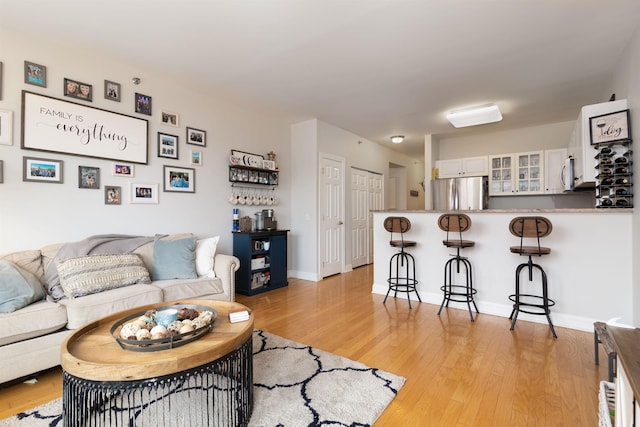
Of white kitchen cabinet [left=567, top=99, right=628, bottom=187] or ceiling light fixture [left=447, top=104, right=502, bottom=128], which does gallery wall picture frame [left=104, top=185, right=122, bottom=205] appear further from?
white kitchen cabinet [left=567, top=99, right=628, bottom=187]

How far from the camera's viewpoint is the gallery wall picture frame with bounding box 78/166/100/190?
115 inches

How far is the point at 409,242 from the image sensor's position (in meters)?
3.88

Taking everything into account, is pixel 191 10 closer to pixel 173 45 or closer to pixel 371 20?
pixel 173 45

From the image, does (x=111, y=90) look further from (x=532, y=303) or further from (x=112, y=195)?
(x=532, y=303)

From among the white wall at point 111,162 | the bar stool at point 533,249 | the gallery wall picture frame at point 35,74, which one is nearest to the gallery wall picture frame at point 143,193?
the white wall at point 111,162

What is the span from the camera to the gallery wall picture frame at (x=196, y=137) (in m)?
3.79

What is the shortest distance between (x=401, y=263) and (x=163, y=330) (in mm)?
3181

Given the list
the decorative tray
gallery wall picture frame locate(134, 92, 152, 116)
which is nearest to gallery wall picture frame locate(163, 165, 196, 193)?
gallery wall picture frame locate(134, 92, 152, 116)

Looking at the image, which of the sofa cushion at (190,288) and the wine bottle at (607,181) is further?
the wine bottle at (607,181)

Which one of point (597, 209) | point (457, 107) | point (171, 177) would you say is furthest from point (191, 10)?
point (597, 209)

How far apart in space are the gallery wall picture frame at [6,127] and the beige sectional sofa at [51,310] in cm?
92

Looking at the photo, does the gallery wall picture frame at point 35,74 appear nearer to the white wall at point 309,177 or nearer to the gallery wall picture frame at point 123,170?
the gallery wall picture frame at point 123,170

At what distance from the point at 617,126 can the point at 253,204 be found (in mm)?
4153

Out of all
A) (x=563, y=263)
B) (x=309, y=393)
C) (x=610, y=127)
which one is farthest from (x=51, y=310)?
(x=610, y=127)
